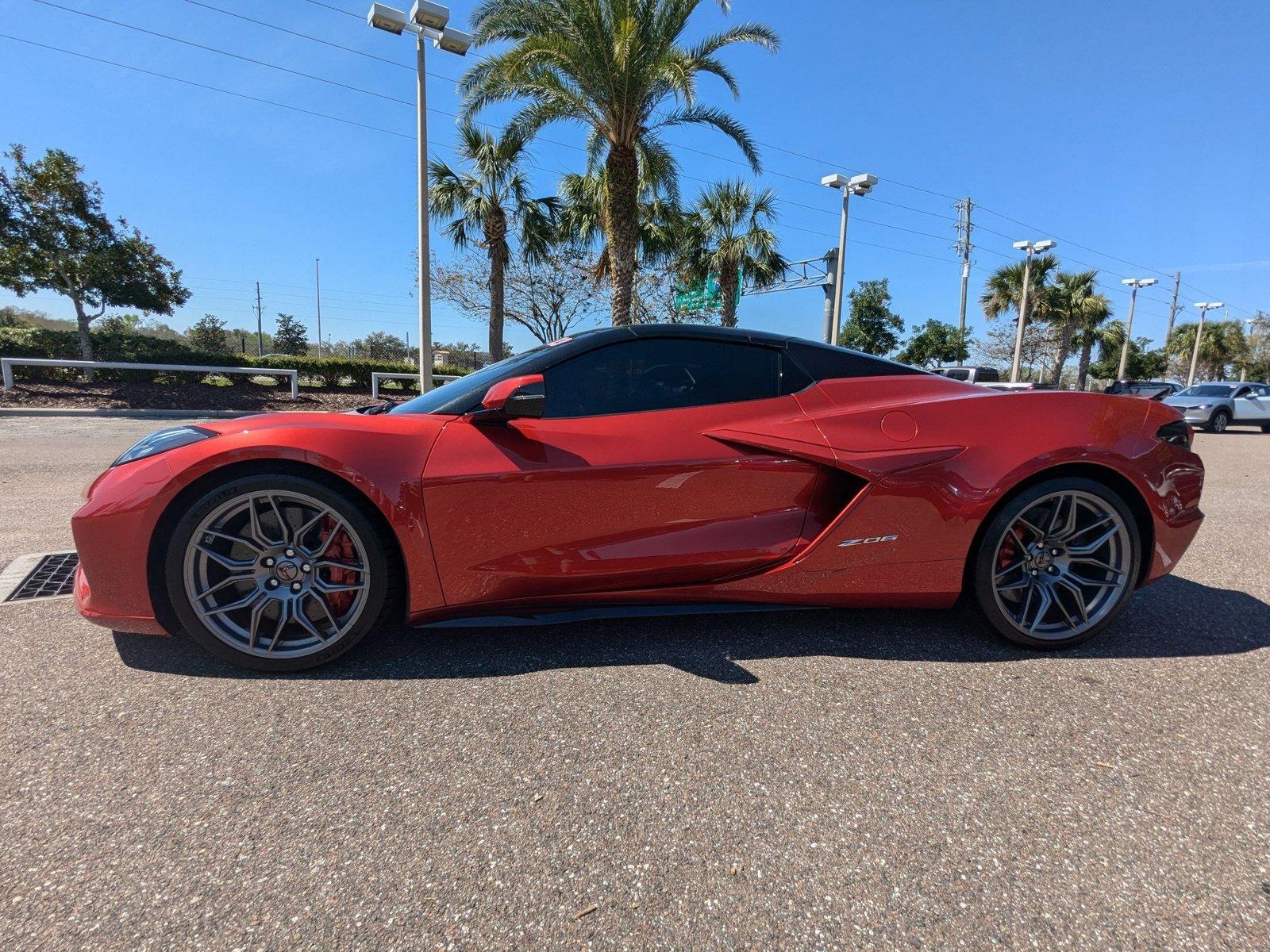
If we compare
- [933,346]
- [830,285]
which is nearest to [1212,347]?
[933,346]

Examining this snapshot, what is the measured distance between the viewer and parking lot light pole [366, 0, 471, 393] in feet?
34.0

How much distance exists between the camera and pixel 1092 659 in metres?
2.53

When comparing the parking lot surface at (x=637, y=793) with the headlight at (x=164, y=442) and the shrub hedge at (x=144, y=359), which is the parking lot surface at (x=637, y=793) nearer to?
the headlight at (x=164, y=442)

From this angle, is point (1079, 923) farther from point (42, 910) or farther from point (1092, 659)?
point (42, 910)

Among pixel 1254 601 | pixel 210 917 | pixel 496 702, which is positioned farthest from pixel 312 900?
pixel 1254 601

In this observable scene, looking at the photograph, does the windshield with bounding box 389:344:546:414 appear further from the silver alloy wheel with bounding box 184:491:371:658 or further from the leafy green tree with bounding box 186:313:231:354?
the leafy green tree with bounding box 186:313:231:354

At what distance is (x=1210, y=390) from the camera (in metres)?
18.0

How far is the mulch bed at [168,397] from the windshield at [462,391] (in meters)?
10.2

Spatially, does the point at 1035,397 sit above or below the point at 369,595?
above

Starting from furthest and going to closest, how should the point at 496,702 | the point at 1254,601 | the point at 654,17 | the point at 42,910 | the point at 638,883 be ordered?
the point at 654,17 → the point at 1254,601 → the point at 496,702 → the point at 638,883 → the point at 42,910

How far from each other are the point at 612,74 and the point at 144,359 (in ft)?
47.4

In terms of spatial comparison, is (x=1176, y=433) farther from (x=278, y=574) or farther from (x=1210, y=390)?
(x=1210, y=390)

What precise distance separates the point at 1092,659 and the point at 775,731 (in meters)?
1.52

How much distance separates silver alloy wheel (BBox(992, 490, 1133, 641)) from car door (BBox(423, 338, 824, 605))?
948 mm
